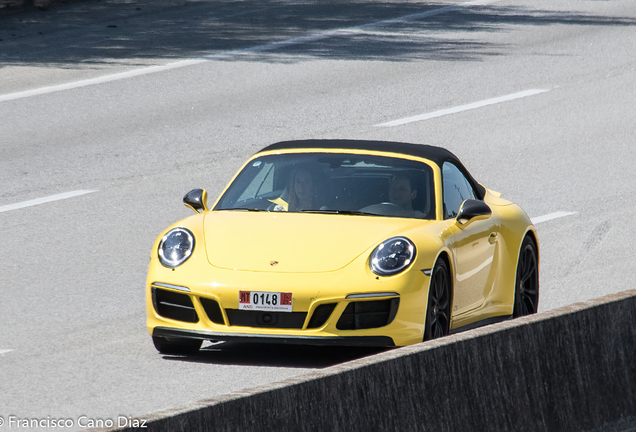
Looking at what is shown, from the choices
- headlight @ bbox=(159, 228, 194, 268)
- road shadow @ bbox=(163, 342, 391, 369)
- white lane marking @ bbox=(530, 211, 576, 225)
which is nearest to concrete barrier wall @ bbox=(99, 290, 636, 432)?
road shadow @ bbox=(163, 342, 391, 369)

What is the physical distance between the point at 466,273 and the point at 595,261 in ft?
9.87

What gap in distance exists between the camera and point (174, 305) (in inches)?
270

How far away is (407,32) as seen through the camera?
785 inches

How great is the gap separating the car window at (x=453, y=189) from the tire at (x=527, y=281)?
0.55 m

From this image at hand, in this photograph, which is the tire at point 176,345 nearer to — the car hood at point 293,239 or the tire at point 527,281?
the car hood at point 293,239

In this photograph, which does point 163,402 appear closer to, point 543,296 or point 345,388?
point 345,388

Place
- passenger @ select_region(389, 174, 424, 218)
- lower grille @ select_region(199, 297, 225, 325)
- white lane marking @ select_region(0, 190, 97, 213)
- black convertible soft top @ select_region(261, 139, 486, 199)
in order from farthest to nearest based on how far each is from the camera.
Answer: white lane marking @ select_region(0, 190, 97, 213) < black convertible soft top @ select_region(261, 139, 486, 199) < passenger @ select_region(389, 174, 424, 218) < lower grille @ select_region(199, 297, 225, 325)

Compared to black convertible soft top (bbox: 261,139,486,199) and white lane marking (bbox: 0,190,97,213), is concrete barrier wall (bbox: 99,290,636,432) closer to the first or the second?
black convertible soft top (bbox: 261,139,486,199)

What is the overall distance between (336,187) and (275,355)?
123 centimetres

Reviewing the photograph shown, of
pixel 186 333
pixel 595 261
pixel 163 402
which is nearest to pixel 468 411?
pixel 163 402

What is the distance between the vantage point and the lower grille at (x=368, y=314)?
21.7 ft

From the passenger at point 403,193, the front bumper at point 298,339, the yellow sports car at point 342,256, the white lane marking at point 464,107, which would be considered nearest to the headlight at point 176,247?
the yellow sports car at point 342,256

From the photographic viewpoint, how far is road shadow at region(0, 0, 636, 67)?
59.5 feet

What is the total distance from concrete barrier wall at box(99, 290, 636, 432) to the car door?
71.1 inches
